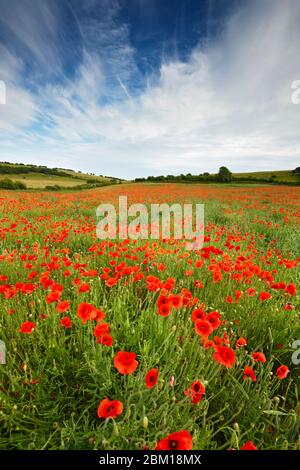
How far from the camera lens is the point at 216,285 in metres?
3.31

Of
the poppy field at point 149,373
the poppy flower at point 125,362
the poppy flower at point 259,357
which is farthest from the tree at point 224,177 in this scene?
the poppy flower at point 125,362

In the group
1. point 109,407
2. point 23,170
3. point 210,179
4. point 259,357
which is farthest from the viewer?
point 23,170

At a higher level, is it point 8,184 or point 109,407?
point 8,184

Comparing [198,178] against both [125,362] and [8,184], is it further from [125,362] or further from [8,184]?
[125,362]

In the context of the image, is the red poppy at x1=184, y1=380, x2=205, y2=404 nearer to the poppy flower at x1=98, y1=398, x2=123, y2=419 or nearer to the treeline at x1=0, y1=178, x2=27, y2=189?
the poppy flower at x1=98, y1=398, x2=123, y2=419

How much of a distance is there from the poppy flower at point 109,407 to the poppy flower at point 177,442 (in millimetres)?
237

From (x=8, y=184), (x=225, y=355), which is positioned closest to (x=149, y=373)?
(x=225, y=355)

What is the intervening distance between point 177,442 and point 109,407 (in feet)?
1.18

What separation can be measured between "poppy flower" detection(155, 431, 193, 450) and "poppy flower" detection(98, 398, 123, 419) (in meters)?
0.24

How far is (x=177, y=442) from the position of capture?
84 cm

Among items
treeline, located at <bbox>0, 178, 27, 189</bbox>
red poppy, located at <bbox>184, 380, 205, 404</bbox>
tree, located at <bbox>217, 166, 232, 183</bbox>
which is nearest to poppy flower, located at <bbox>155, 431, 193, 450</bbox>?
red poppy, located at <bbox>184, 380, 205, 404</bbox>

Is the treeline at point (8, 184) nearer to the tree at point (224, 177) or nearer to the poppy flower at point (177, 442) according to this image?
the tree at point (224, 177)

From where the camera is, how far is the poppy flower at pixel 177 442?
2.64 ft

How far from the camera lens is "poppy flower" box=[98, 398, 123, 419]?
0.99m
